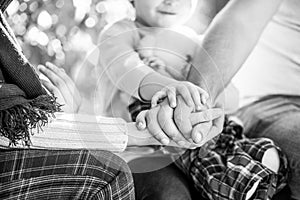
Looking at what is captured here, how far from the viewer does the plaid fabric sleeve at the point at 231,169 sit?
42.1 inches

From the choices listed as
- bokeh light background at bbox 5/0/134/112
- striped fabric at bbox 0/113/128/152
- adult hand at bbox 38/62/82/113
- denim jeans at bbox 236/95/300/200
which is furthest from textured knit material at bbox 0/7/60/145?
denim jeans at bbox 236/95/300/200

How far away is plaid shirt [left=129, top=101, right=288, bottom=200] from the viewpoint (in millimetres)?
1069

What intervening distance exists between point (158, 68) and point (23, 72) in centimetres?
35

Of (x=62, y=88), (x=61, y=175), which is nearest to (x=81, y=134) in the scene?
(x=61, y=175)

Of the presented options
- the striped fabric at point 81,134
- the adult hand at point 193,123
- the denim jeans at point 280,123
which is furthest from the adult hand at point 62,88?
the denim jeans at point 280,123

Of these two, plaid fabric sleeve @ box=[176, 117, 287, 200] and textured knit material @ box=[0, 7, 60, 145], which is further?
plaid fabric sleeve @ box=[176, 117, 287, 200]

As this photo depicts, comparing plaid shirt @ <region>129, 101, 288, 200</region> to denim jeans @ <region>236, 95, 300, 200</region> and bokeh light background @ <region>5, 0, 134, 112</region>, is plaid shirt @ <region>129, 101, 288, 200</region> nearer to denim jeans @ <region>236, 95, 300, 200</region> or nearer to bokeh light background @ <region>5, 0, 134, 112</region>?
denim jeans @ <region>236, 95, 300, 200</region>

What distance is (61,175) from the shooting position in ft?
2.89

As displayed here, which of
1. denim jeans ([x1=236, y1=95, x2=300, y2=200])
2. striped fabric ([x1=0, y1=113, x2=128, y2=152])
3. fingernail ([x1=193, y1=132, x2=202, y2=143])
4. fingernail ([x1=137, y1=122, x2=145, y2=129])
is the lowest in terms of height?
denim jeans ([x1=236, y1=95, x2=300, y2=200])

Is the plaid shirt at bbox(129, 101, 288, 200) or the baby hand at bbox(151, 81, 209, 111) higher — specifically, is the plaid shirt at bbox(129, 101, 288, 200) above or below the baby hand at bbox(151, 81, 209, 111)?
below

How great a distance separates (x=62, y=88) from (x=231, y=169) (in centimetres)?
43

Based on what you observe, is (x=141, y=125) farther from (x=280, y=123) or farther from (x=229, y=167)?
(x=280, y=123)

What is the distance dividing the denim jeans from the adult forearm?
16cm

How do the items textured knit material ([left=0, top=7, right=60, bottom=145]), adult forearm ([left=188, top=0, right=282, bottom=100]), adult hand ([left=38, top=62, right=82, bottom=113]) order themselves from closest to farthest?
textured knit material ([left=0, top=7, right=60, bottom=145]), adult hand ([left=38, top=62, right=82, bottom=113]), adult forearm ([left=188, top=0, right=282, bottom=100])
